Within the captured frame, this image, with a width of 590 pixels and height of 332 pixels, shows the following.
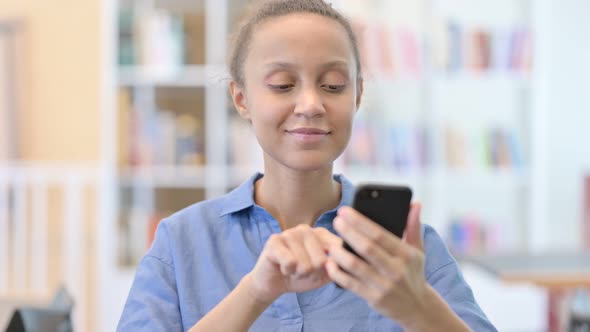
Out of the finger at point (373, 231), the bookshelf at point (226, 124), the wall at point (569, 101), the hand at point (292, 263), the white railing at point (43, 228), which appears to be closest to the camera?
the finger at point (373, 231)

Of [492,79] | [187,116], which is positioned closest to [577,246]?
[492,79]

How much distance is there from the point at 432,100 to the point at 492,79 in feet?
0.98

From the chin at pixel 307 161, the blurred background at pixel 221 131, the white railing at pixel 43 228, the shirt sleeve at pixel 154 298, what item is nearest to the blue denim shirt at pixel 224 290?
the shirt sleeve at pixel 154 298

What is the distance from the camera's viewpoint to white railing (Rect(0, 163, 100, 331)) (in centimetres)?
400

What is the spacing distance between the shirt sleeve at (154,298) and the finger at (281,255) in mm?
274

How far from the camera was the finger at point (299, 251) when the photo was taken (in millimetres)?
901

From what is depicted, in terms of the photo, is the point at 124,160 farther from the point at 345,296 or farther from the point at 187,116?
the point at 345,296

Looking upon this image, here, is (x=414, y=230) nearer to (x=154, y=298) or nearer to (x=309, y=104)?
(x=309, y=104)

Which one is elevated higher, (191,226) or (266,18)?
(266,18)

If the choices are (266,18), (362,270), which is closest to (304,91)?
A: (266,18)

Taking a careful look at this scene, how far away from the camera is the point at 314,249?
91 cm

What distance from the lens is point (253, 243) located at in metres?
1.21

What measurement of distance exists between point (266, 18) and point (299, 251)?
0.44 m

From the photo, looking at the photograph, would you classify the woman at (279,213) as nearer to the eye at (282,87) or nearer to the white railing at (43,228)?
the eye at (282,87)
